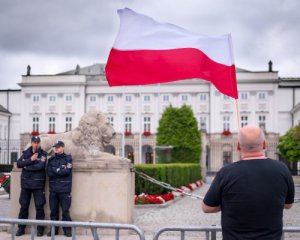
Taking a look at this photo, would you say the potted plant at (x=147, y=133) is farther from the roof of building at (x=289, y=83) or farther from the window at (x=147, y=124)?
the roof of building at (x=289, y=83)

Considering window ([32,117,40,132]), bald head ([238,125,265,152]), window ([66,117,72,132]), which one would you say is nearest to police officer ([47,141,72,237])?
bald head ([238,125,265,152])

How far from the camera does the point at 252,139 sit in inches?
145

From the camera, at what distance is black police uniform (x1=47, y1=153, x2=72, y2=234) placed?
8.41 m

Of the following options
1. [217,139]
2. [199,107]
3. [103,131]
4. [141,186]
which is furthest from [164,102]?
[103,131]

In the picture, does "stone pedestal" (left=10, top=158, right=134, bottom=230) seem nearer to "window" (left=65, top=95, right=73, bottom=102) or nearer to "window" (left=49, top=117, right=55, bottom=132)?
"window" (left=65, top=95, right=73, bottom=102)

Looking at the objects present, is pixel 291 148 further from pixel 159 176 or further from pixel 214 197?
pixel 214 197

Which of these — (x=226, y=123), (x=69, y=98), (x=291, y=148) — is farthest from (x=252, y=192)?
(x=69, y=98)

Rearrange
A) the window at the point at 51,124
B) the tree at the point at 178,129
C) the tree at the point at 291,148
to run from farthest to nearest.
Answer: the window at the point at 51,124 < the tree at the point at 178,129 < the tree at the point at 291,148

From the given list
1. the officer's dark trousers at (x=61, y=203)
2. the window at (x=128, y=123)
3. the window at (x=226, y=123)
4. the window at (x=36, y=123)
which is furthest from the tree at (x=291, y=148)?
the window at (x=36, y=123)

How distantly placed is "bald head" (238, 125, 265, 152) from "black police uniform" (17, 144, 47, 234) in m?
5.43

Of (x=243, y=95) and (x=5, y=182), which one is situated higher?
(x=243, y=95)

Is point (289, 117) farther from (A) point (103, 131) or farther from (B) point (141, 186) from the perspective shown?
(A) point (103, 131)

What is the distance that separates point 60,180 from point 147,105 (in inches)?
2369

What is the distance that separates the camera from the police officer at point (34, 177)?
8430mm
